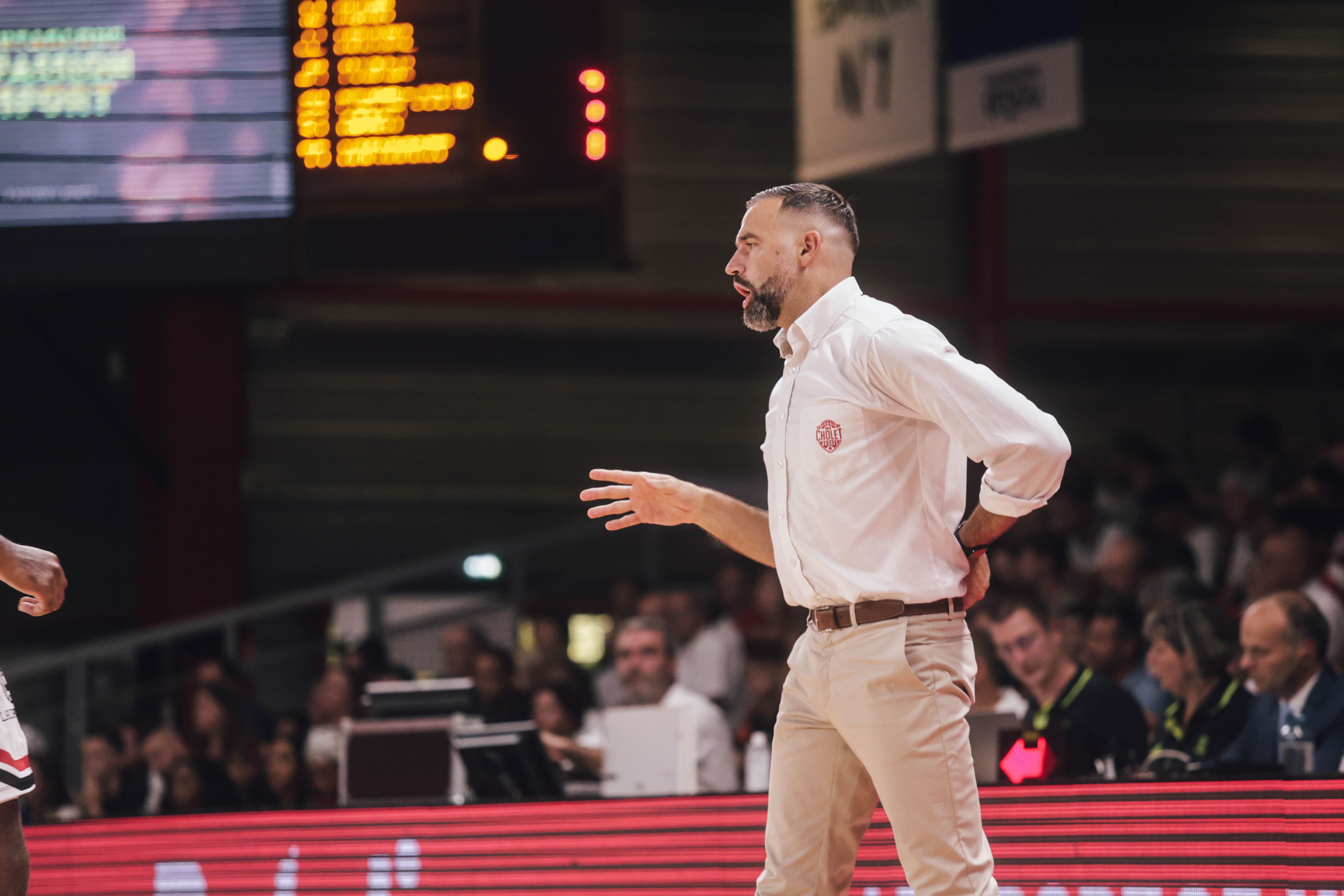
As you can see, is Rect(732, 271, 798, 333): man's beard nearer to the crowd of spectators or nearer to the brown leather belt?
the brown leather belt

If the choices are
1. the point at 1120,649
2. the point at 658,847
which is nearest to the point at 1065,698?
the point at 1120,649

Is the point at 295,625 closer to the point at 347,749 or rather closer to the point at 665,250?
the point at 665,250

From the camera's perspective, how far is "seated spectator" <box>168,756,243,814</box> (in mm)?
8078

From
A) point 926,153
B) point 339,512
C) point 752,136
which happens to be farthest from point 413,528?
point 926,153

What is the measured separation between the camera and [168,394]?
38.8ft

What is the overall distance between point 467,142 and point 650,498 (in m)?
4.37

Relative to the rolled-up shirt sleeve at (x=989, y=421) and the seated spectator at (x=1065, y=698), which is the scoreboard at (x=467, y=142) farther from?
the rolled-up shirt sleeve at (x=989, y=421)

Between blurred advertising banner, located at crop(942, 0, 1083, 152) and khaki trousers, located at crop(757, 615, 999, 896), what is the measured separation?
5.90 meters

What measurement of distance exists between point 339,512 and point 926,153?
5.75 metres

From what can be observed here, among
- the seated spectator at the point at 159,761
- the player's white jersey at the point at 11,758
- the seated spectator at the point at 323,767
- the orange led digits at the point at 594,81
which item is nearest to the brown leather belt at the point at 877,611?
the player's white jersey at the point at 11,758

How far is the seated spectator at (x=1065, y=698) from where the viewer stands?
5.85 metres

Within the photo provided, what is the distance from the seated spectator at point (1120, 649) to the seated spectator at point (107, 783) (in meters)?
4.78

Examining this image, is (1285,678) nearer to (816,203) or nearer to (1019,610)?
(1019,610)

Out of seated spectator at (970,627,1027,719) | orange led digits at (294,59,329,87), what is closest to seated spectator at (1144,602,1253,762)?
seated spectator at (970,627,1027,719)
